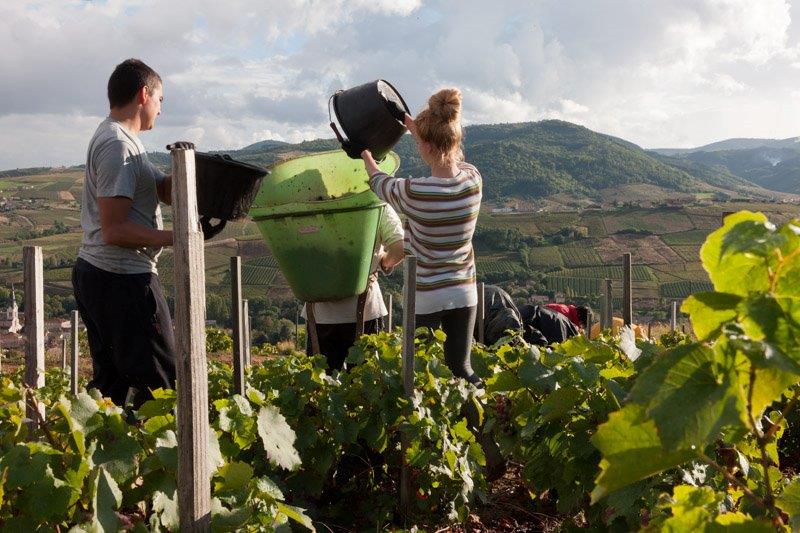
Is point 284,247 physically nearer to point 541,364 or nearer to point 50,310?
point 541,364

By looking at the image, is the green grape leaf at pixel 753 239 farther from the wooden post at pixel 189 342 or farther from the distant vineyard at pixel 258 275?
the distant vineyard at pixel 258 275

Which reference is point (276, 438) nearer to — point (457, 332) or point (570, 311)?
point (457, 332)

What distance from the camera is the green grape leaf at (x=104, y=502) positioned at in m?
1.47

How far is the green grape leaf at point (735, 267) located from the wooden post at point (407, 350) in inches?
84.3

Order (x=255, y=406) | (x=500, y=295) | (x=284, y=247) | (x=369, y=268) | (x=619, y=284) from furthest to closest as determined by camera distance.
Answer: (x=619, y=284) < (x=500, y=295) < (x=369, y=268) < (x=284, y=247) < (x=255, y=406)

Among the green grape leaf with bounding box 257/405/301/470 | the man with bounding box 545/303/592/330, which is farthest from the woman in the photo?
the man with bounding box 545/303/592/330

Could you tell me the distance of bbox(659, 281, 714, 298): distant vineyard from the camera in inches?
1829

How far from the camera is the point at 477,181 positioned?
3221 mm

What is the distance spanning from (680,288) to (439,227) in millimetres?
47878

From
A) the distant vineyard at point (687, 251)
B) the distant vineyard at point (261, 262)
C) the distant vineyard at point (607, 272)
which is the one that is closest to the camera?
the distant vineyard at point (607, 272)

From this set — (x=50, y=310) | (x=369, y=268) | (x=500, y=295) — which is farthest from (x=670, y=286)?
(x=369, y=268)

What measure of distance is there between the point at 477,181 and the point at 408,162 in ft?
374

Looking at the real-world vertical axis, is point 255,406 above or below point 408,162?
below

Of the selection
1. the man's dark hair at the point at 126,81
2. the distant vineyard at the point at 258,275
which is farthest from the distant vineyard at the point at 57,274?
the man's dark hair at the point at 126,81
